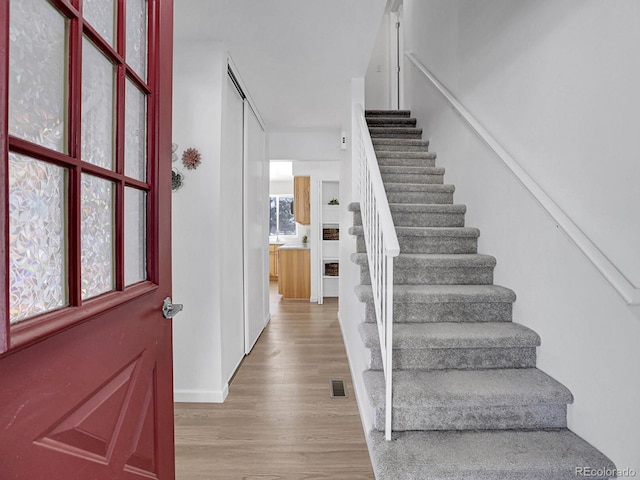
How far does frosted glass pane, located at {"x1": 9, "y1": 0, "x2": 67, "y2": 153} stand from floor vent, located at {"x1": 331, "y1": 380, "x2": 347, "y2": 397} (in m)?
2.32

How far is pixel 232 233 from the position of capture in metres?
2.75

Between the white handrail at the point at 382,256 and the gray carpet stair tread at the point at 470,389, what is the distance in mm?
99

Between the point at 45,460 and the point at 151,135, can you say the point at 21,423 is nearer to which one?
the point at 45,460

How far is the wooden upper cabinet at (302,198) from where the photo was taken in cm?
609

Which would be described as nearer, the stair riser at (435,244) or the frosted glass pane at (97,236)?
the frosted glass pane at (97,236)

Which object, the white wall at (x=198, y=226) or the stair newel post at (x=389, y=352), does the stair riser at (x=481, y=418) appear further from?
the white wall at (x=198, y=226)

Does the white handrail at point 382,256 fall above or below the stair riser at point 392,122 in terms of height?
below

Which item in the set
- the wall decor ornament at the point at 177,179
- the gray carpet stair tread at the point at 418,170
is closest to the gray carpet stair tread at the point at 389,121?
the gray carpet stair tread at the point at 418,170

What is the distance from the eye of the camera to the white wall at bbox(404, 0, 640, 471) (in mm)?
1297

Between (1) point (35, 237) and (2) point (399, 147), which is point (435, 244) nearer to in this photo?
(2) point (399, 147)

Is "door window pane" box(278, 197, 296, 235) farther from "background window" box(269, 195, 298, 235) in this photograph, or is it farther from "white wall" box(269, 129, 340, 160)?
"white wall" box(269, 129, 340, 160)

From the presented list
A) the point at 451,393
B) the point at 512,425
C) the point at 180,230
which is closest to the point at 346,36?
the point at 180,230

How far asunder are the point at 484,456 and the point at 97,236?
160 centimetres

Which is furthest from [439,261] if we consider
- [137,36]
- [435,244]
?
[137,36]
